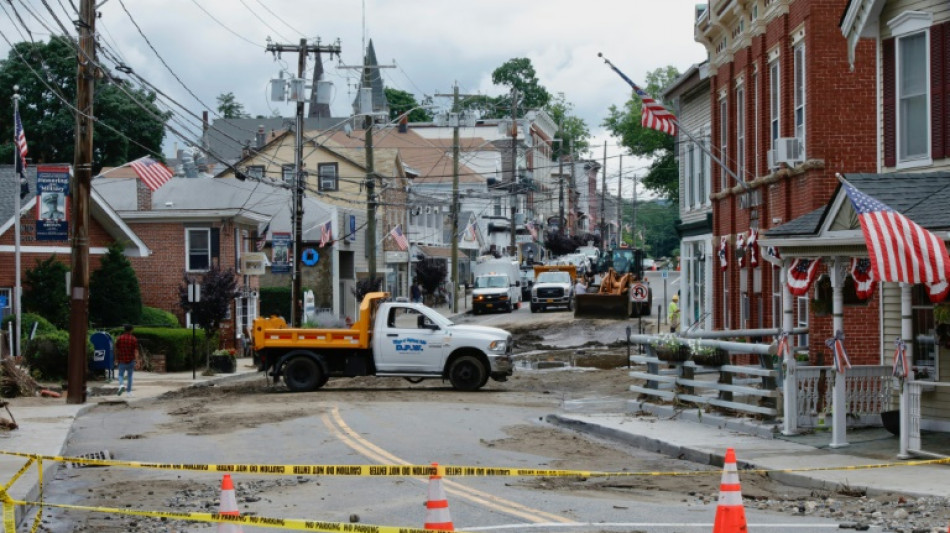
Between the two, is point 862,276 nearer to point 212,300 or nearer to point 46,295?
point 212,300

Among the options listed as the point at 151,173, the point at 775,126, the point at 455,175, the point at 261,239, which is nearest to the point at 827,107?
the point at 775,126

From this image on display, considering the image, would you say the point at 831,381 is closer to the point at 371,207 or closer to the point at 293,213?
the point at 293,213

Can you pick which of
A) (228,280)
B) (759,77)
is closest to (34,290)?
(228,280)

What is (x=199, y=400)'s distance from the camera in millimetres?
27672

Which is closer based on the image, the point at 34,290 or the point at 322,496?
the point at 322,496

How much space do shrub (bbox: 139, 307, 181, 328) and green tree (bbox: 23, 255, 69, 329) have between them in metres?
4.88

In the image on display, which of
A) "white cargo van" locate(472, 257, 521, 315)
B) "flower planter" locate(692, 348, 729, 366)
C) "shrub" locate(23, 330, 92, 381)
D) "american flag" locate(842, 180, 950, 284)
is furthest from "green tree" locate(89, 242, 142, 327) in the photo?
"american flag" locate(842, 180, 950, 284)

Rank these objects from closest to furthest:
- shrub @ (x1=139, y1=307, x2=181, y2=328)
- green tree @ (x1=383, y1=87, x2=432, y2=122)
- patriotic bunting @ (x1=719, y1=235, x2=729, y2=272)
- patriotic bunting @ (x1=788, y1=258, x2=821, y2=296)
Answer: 1. patriotic bunting @ (x1=788, y1=258, x2=821, y2=296)
2. patriotic bunting @ (x1=719, y1=235, x2=729, y2=272)
3. shrub @ (x1=139, y1=307, x2=181, y2=328)
4. green tree @ (x1=383, y1=87, x2=432, y2=122)

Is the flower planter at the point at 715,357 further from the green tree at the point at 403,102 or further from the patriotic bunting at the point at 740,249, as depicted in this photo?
the green tree at the point at 403,102

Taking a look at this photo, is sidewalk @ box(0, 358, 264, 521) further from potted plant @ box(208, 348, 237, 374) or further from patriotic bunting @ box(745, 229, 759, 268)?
patriotic bunting @ box(745, 229, 759, 268)

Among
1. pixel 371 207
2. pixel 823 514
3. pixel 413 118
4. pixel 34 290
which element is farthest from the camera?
pixel 413 118

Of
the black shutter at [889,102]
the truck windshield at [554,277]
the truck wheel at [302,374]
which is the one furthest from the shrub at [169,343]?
the truck windshield at [554,277]

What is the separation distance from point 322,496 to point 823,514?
4.84 metres

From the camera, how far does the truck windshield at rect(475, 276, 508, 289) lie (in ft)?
224
